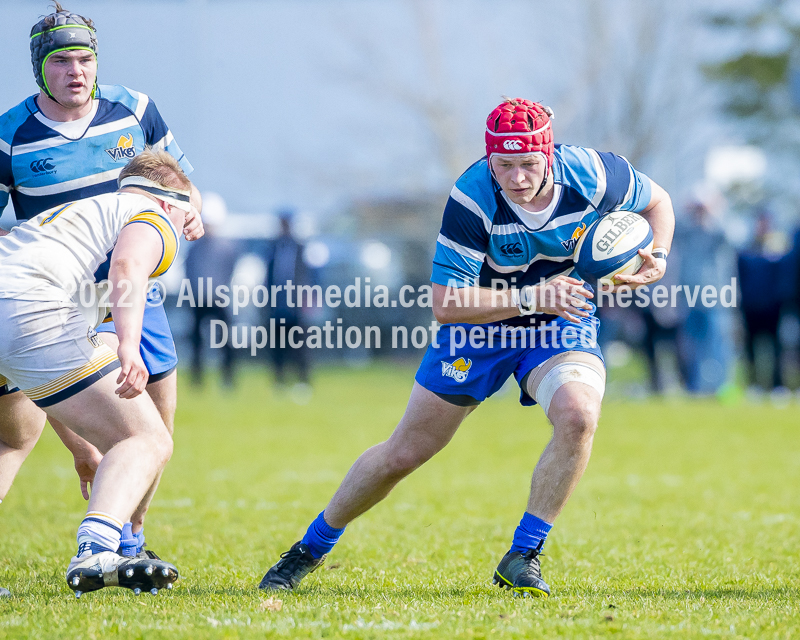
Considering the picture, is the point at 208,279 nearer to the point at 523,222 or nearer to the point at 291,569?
the point at 291,569

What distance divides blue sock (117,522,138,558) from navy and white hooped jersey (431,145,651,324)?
2.07 m

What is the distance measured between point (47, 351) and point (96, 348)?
19cm

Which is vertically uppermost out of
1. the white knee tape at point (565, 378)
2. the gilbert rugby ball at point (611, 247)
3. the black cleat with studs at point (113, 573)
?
the gilbert rugby ball at point (611, 247)

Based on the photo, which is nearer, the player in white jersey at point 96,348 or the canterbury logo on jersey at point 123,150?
the player in white jersey at point 96,348

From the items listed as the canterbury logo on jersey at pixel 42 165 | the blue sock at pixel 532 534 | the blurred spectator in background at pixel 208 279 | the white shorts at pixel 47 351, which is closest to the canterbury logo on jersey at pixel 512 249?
the blue sock at pixel 532 534

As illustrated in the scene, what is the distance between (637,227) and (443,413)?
4.14ft

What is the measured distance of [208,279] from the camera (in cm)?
1502

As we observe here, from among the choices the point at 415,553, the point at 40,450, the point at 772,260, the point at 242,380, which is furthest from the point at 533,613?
the point at 242,380

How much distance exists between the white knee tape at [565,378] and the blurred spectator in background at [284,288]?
36.0 ft

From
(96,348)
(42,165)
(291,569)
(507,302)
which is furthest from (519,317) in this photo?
Result: (42,165)

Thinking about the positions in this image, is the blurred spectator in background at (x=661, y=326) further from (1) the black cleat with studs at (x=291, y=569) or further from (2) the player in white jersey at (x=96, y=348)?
(2) the player in white jersey at (x=96, y=348)

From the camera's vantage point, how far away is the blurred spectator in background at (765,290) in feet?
49.2

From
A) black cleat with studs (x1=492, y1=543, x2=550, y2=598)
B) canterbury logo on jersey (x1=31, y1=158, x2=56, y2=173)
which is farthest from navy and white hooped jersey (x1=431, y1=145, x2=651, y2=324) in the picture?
canterbury logo on jersey (x1=31, y1=158, x2=56, y2=173)

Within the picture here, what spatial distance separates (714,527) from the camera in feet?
20.3
